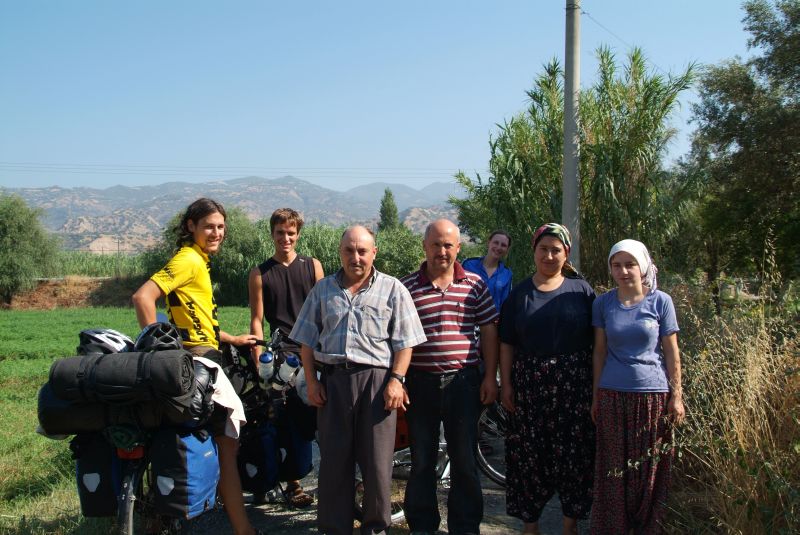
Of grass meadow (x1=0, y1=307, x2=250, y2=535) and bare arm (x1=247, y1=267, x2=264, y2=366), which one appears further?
bare arm (x1=247, y1=267, x2=264, y2=366)

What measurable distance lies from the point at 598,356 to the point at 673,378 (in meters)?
0.39

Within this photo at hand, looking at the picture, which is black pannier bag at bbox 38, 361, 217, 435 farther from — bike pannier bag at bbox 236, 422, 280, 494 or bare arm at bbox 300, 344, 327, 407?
bike pannier bag at bbox 236, 422, 280, 494

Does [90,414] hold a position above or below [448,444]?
above

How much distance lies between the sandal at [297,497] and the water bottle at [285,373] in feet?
2.79

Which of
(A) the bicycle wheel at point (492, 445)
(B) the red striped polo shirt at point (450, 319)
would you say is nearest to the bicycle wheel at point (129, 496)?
(B) the red striped polo shirt at point (450, 319)

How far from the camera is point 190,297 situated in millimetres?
3701

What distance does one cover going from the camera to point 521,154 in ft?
28.8

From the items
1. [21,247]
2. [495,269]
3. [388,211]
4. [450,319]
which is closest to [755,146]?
[495,269]

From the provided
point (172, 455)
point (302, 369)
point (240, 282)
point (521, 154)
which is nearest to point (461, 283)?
point (302, 369)

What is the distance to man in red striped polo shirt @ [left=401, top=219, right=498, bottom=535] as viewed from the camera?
366 cm

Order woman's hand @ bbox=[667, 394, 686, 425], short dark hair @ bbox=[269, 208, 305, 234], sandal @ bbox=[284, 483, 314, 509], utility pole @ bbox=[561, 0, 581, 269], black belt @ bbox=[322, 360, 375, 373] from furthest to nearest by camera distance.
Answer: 1. utility pole @ bbox=[561, 0, 581, 269]
2. short dark hair @ bbox=[269, 208, 305, 234]
3. sandal @ bbox=[284, 483, 314, 509]
4. black belt @ bbox=[322, 360, 375, 373]
5. woman's hand @ bbox=[667, 394, 686, 425]

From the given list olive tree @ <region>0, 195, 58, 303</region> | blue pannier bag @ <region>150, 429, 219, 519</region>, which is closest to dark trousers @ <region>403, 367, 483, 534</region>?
blue pannier bag @ <region>150, 429, 219, 519</region>

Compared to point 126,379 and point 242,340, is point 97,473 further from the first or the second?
point 242,340

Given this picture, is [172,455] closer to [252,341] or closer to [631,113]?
[252,341]
